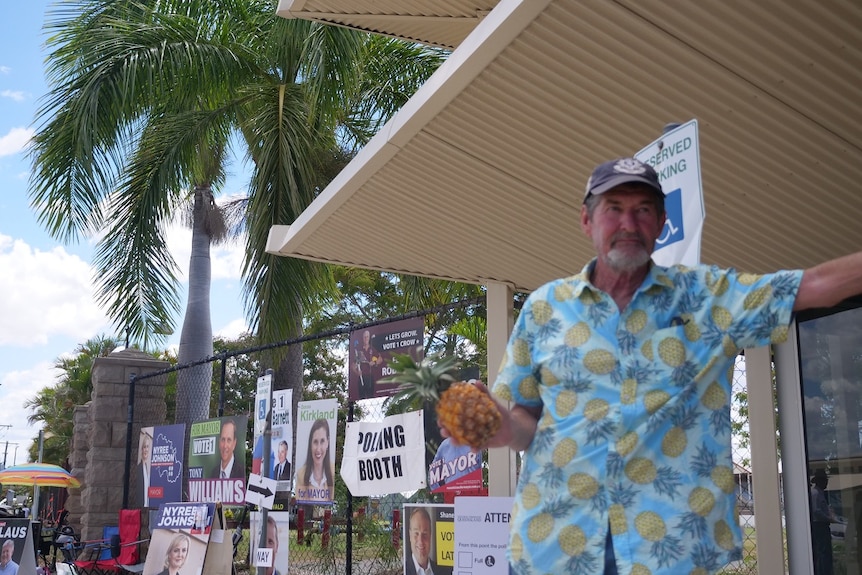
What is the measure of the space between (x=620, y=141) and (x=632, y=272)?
3.13 meters

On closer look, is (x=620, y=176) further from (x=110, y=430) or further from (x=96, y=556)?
(x=110, y=430)

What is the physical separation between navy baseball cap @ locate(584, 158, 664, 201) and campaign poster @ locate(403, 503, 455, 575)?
489cm

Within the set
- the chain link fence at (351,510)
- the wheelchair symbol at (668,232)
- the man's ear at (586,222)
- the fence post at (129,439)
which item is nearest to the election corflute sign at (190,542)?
the chain link fence at (351,510)

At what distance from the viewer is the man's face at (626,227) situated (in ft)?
7.55

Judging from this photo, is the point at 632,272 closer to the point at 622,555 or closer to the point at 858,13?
the point at 622,555

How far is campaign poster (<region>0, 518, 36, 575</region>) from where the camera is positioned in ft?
31.2

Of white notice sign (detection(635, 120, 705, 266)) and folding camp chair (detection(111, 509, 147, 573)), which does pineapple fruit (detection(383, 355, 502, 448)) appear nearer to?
white notice sign (detection(635, 120, 705, 266))

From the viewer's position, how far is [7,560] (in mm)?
9523

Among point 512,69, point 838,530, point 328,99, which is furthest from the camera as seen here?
point 328,99

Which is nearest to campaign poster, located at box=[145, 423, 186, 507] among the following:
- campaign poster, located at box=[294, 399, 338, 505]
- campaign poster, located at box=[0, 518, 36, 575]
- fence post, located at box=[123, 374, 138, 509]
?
fence post, located at box=[123, 374, 138, 509]

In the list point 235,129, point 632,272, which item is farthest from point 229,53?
point 632,272

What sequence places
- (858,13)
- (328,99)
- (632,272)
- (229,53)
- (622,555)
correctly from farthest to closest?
(229,53) → (328,99) → (858,13) → (632,272) → (622,555)

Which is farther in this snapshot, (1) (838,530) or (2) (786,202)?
(1) (838,530)

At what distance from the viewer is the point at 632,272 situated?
2340 mm
